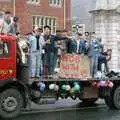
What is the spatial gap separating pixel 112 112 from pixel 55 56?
2.73 metres

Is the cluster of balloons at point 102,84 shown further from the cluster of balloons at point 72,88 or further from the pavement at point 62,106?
the pavement at point 62,106

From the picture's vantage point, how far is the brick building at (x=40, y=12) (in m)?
54.8

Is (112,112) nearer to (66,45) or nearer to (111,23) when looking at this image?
(66,45)

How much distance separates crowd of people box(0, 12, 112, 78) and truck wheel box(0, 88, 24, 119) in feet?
3.65

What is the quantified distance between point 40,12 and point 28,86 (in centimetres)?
4174

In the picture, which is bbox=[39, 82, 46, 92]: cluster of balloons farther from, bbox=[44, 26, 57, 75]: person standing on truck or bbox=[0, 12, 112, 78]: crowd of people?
bbox=[44, 26, 57, 75]: person standing on truck

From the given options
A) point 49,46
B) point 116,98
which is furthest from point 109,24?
point 49,46

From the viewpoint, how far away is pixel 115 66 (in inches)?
1783

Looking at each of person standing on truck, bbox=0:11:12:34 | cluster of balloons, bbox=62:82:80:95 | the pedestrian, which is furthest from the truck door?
the pedestrian

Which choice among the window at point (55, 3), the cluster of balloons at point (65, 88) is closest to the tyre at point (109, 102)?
the cluster of balloons at point (65, 88)

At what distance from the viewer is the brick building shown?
54841 millimetres

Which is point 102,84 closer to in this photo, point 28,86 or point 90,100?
point 90,100

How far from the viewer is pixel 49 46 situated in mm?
17547

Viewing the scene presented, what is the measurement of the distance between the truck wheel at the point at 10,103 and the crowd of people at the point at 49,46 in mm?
1112
